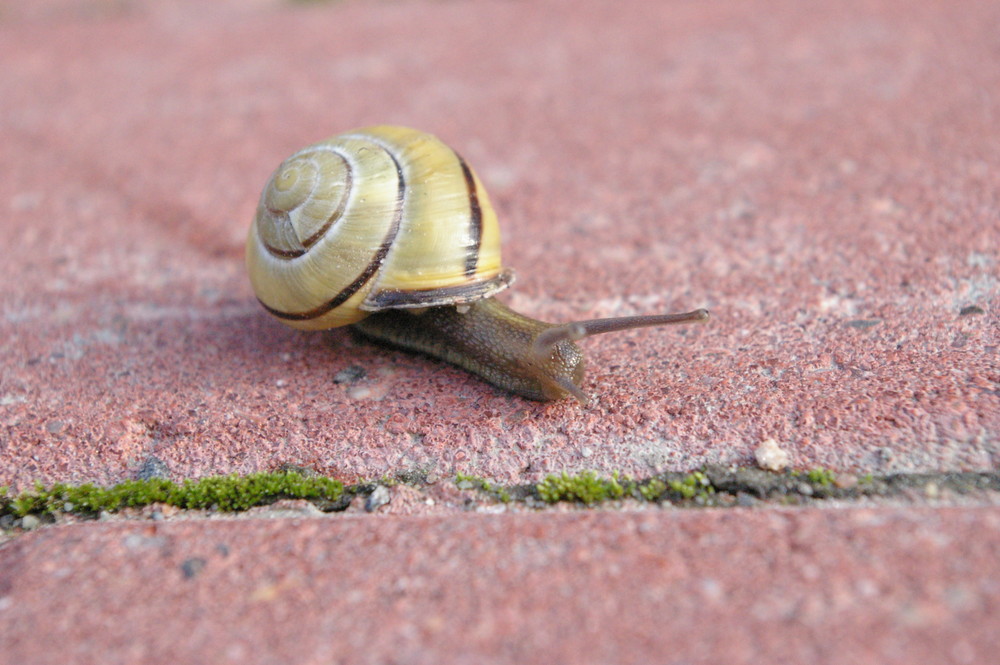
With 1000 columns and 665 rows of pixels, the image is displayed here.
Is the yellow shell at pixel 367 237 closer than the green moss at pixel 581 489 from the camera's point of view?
No

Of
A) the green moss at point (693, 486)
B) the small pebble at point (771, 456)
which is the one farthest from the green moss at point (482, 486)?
the small pebble at point (771, 456)

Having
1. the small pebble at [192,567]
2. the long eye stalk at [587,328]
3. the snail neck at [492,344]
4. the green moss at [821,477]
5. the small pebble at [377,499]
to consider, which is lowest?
the small pebble at [377,499]

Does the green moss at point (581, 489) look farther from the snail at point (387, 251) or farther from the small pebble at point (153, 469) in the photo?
the small pebble at point (153, 469)

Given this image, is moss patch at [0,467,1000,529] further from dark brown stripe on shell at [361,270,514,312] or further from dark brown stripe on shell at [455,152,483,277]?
dark brown stripe on shell at [455,152,483,277]

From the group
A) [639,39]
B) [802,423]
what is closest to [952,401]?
[802,423]

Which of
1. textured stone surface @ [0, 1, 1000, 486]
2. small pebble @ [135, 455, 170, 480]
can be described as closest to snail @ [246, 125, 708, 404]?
textured stone surface @ [0, 1, 1000, 486]
